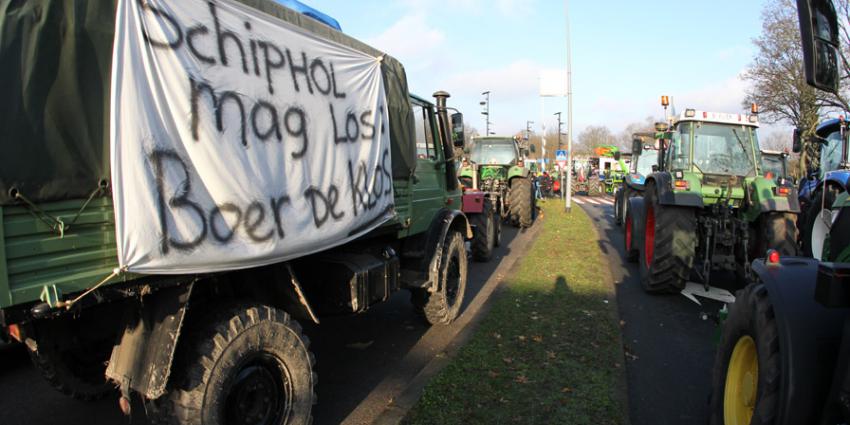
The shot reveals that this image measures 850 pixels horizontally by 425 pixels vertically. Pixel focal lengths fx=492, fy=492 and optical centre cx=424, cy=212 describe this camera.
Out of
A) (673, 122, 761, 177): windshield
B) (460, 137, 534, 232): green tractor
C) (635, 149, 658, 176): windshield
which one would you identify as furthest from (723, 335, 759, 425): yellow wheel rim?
(635, 149, 658, 176): windshield

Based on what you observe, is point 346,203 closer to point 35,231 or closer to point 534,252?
point 35,231

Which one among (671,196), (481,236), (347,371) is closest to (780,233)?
(671,196)

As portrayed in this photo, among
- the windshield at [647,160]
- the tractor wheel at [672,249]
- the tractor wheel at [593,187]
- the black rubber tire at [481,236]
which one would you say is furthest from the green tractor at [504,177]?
the tractor wheel at [593,187]

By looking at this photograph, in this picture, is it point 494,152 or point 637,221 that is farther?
point 494,152

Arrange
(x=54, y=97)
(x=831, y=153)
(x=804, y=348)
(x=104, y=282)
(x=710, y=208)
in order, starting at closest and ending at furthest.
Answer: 1. (x=54, y=97)
2. (x=104, y=282)
3. (x=804, y=348)
4. (x=710, y=208)
5. (x=831, y=153)

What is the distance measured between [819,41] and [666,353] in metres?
3.53

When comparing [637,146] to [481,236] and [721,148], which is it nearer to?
[721,148]

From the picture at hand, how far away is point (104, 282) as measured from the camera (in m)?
2.04

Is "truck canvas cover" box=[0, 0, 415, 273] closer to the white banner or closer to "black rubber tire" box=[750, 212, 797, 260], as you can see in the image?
the white banner

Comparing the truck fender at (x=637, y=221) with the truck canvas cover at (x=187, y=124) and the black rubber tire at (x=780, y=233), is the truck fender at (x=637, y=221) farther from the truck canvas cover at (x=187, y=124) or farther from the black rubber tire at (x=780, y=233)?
the truck canvas cover at (x=187, y=124)

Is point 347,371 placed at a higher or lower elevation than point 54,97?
lower

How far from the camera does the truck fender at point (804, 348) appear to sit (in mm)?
2125

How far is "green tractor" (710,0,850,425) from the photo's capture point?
6.44 feet

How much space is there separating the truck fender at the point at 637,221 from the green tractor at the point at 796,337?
15.6 ft
